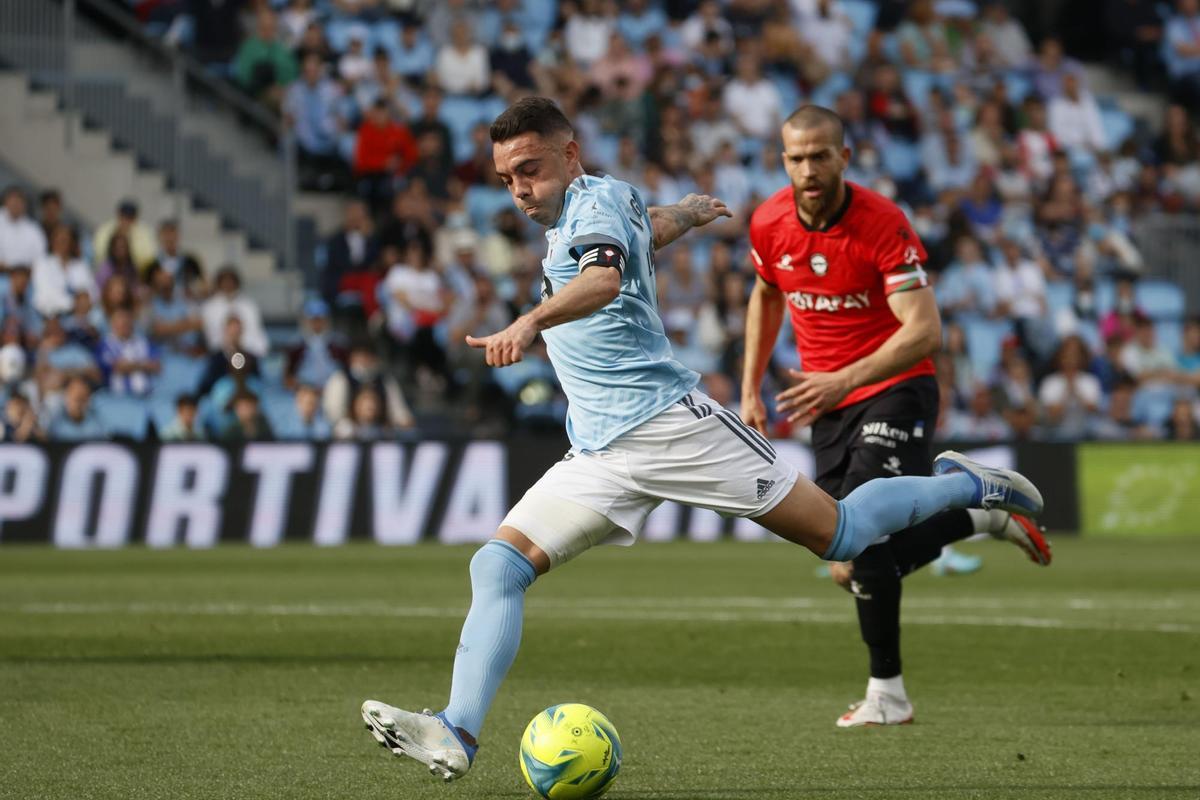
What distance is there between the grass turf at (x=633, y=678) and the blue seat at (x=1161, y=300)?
31.2 feet

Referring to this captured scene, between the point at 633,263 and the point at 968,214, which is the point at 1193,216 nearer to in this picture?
the point at 968,214

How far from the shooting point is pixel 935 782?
6.13 metres

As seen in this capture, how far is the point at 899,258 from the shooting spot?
760cm

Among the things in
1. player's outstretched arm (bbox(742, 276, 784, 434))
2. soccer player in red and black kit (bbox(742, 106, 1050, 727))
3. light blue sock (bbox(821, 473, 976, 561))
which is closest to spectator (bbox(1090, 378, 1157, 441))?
soccer player in red and black kit (bbox(742, 106, 1050, 727))

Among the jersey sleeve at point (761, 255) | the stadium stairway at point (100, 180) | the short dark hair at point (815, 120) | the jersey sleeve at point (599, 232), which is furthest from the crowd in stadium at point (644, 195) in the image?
the jersey sleeve at point (599, 232)

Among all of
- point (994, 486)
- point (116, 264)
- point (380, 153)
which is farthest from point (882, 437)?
point (380, 153)

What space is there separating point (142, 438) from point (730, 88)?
9.92m

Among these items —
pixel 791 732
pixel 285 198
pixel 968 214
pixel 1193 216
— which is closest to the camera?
pixel 791 732

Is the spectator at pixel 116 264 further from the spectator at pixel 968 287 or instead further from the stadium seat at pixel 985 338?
the stadium seat at pixel 985 338

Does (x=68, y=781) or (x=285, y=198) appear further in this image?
(x=285, y=198)

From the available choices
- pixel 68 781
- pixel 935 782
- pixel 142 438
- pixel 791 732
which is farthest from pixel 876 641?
pixel 142 438

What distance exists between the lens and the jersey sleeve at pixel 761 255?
26.3ft

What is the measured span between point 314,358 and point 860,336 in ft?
41.8

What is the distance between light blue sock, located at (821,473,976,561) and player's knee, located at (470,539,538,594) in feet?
3.59
